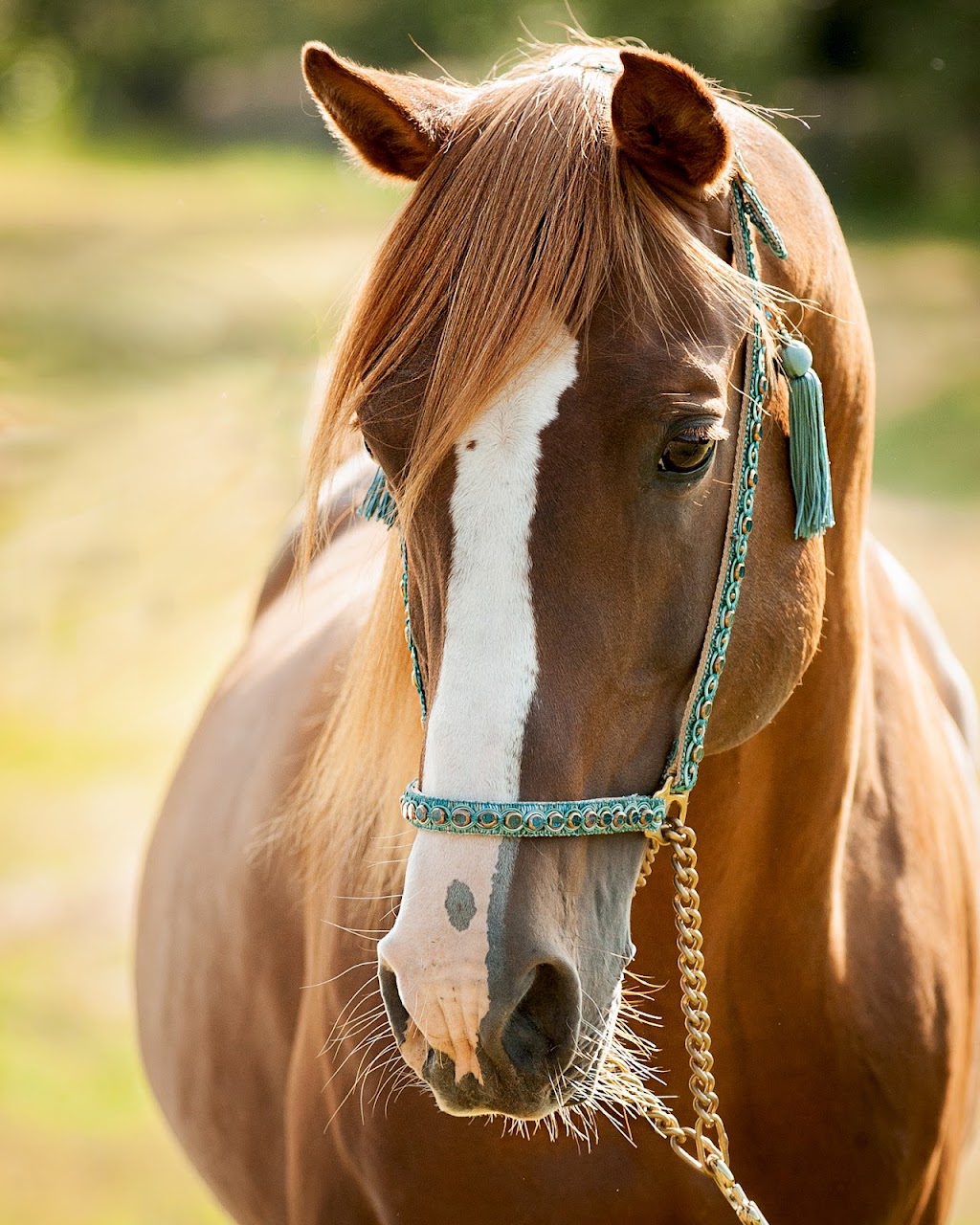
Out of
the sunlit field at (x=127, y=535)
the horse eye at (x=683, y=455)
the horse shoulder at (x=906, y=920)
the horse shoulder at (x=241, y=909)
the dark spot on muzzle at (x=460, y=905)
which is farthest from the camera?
the sunlit field at (x=127, y=535)

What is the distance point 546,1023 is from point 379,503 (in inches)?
28.3

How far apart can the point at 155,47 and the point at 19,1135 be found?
96.0 feet

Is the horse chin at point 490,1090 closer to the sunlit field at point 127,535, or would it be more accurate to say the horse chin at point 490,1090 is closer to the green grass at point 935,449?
the sunlit field at point 127,535

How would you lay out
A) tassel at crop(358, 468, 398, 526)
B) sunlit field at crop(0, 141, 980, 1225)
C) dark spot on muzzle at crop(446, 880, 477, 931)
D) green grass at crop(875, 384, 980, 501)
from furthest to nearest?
green grass at crop(875, 384, 980, 501)
sunlit field at crop(0, 141, 980, 1225)
tassel at crop(358, 468, 398, 526)
dark spot on muzzle at crop(446, 880, 477, 931)

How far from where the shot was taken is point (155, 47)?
29.0 m

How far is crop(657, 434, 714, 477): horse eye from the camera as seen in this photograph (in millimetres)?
1306

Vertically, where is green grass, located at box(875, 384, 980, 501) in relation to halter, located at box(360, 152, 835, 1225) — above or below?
above

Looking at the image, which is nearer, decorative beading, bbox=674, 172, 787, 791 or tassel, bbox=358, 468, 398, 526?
decorative beading, bbox=674, 172, 787, 791

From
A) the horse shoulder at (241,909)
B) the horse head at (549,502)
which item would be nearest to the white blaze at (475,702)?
the horse head at (549,502)

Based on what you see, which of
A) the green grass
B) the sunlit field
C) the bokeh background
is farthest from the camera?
the green grass

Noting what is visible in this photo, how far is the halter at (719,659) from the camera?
1.37 meters

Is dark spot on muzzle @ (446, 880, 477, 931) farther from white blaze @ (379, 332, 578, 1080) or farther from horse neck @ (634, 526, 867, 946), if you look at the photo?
horse neck @ (634, 526, 867, 946)

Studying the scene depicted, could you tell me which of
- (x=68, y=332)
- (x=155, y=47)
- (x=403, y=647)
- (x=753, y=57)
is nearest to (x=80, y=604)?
(x=68, y=332)

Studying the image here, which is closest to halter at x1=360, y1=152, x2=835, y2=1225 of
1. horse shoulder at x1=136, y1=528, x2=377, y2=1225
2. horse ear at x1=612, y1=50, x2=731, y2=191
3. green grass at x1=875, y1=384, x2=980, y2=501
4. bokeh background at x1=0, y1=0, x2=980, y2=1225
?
horse ear at x1=612, y1=50, x2=731, y2=191
